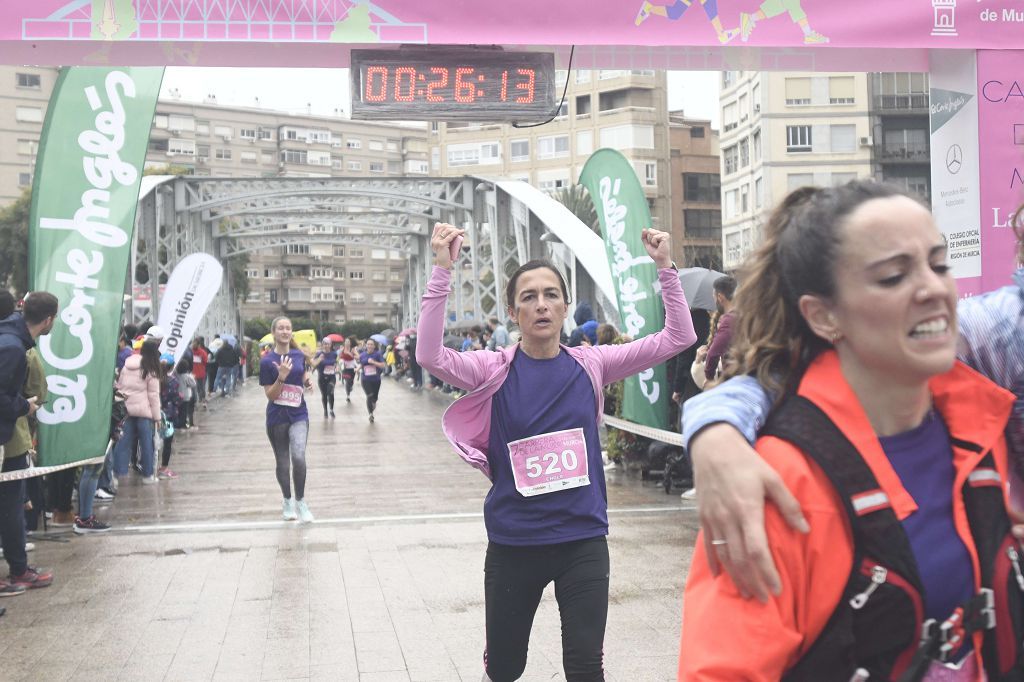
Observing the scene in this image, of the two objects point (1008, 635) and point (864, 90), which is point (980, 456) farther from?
point (864, 90)

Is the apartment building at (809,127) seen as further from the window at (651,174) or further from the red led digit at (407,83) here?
the red led digit at (407,83)

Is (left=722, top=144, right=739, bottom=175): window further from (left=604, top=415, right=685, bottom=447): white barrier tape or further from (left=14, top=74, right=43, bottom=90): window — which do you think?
(left=604, top=415, right=685, bottom=447): white barrier tape

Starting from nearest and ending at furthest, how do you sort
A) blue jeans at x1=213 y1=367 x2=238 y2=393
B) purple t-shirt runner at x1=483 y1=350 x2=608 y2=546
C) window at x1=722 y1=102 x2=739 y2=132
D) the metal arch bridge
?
purple t-shirt runner at x1=483 y1=350 x2=608 y2=546 < the metal arch bridge < blue jeans at x1=213 y1=367 x2=238 y2=393 < window at x1=722 y1=102 x2=739 y2=132

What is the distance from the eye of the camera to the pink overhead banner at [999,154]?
7.40 m

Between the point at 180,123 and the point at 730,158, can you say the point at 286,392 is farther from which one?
the point at 180,123

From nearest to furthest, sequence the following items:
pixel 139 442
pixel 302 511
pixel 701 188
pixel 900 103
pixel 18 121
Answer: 1. pixel 302 511
2. pixel 139 442
3. pixel 900 103
4. pixel 701 188
5. pixel 18 121

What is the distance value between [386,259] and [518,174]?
3651cm

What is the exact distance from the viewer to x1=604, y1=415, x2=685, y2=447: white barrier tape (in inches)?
448

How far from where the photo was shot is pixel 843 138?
218ft

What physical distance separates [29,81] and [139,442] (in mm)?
80171

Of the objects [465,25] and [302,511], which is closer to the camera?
[465,25]

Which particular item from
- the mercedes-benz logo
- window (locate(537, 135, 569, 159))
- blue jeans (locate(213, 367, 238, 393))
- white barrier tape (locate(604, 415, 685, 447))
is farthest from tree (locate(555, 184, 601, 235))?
the mercedes-benz logo

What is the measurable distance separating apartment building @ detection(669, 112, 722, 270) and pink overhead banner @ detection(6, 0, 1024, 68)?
73878 mm

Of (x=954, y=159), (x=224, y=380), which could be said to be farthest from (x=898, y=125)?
(x=954, y=159)
